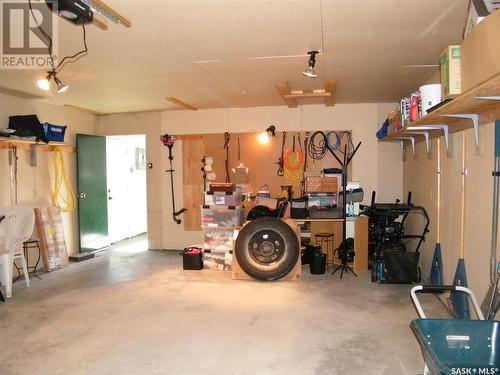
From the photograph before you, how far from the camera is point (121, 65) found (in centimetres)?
410

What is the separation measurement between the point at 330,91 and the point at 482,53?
3.33 metres

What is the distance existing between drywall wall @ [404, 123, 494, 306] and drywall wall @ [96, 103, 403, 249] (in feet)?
4.12

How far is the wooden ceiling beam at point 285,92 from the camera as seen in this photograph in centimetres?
500

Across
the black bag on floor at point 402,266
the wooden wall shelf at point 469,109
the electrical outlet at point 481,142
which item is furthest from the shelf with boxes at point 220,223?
the electrical outlet at point 481,142

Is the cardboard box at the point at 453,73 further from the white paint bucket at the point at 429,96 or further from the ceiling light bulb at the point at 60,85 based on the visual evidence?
the ceiling light bulb at the point at 60,85

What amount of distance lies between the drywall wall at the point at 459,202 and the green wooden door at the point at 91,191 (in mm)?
5420


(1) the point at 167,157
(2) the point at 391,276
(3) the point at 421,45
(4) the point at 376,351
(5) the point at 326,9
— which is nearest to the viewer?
(5) the point at 326,9

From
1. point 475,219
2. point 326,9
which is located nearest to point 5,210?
point 326,9

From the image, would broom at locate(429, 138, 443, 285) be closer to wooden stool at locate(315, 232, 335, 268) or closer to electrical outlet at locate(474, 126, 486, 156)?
electrical outlet at locate(474, 126, 486, 156)

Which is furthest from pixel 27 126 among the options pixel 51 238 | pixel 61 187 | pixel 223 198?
pixel 223 198

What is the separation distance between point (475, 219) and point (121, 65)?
148 inches

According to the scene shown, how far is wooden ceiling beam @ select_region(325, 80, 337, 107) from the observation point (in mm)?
4920

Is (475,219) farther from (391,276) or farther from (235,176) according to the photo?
(235,176)

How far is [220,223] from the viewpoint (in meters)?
5.80
